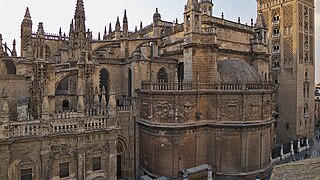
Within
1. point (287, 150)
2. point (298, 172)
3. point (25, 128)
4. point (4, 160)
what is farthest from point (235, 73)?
point (4, 160)

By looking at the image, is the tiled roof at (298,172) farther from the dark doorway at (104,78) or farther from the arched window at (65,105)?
the dark doorway at (104,78)

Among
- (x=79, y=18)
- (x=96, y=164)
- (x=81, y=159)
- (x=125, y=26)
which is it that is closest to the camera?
(x=81, y=159)

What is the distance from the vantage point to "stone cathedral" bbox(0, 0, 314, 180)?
18.2 m

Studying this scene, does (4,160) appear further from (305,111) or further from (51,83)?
(305,111)

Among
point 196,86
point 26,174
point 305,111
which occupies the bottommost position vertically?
point 26,174

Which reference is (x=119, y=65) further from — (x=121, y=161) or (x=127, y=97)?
(x=121, y=161)

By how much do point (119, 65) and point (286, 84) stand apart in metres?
27.7

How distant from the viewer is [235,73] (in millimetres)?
25203

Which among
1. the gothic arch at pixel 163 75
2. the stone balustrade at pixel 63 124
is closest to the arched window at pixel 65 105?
the stone balustrade at pixel 63 124

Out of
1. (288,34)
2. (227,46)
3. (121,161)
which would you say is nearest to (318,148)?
(288,34)

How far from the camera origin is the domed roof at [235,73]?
25.1 metres

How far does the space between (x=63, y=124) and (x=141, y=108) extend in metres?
8.65

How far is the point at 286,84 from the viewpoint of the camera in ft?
137

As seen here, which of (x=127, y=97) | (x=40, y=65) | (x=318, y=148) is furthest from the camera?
(x=318, y=148)
